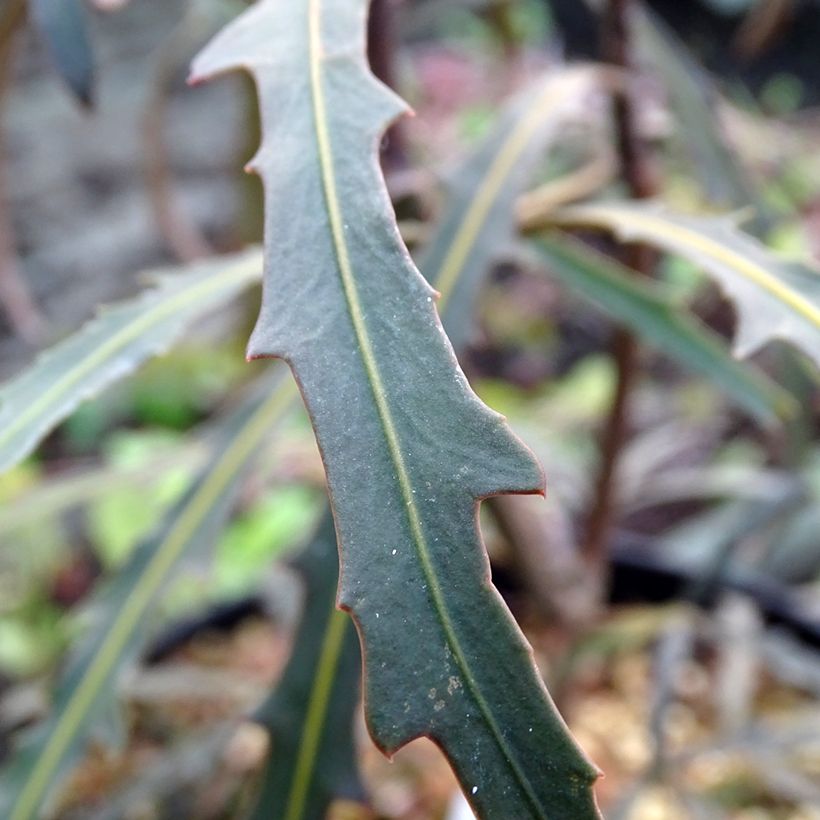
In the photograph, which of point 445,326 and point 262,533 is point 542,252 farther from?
point 262,533

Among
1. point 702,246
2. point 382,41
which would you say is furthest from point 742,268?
point 382,41

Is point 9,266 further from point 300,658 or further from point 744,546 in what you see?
point 744,546

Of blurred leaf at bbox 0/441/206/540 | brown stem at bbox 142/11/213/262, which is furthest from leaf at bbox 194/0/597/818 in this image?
brown stem at bbox 142/11/213/262

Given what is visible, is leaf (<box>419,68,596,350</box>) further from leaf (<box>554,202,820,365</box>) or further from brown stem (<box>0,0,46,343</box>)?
brown stem (<box>0,0,46,343</box>)

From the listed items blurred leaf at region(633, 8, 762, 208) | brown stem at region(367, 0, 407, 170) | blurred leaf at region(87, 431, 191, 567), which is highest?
brown stem at region(367, 0, 407, 170)

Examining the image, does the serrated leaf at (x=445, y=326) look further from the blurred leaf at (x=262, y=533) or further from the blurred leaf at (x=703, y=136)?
the blurred leaf at (x=262, y=533)

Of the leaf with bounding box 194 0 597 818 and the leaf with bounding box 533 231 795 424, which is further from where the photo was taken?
the leaf with bounding box 533 231 795 424

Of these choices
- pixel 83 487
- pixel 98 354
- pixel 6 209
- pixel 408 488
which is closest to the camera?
pixel 408 488
